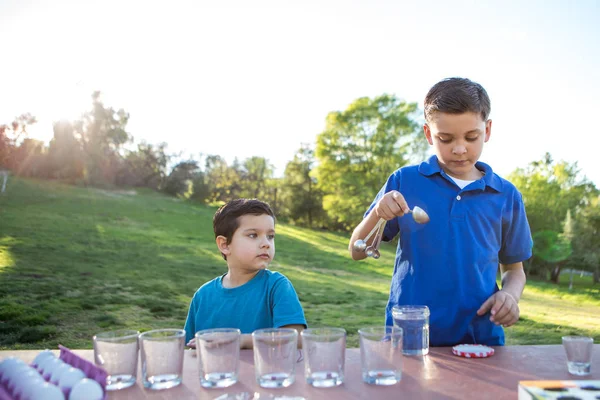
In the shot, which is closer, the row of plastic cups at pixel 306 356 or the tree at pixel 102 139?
the row of plastic cups at pixel 306 356

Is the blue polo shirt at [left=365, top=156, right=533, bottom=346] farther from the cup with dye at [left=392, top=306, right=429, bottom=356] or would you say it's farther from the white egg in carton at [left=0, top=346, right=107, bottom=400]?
the white egg in carton at [left=0, top=346, right=107, bottom=400]

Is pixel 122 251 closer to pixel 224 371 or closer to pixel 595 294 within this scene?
pixel 224 371

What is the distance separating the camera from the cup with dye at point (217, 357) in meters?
1.41

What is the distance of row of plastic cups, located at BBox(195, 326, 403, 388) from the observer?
1.38 m

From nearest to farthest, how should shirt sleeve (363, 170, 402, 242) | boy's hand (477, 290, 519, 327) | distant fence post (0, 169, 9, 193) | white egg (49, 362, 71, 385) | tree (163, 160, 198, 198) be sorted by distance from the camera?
white egg (49, 362, 71, 385) → boy's hand (477, 290, 519, 327) → shirt sleeve (363, 170, 402, 242) → distant fence post (0, 169, 9, 193) → tree (163, 160, 198, 198)

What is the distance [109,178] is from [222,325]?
13106 millimetres

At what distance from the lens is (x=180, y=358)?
57.4 inches

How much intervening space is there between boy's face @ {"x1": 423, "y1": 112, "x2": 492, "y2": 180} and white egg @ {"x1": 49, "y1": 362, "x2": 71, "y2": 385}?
157 centimetres

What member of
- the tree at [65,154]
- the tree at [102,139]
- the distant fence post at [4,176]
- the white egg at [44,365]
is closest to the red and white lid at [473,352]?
the white egg at [44,365]

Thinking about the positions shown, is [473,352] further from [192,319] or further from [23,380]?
[23,380]

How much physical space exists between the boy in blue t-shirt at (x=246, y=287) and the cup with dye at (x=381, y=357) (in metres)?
0.70

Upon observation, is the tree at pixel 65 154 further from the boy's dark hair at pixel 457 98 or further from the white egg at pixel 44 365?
the white egg at pixel 44 365

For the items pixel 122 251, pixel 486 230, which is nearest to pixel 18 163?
pixel 122 251

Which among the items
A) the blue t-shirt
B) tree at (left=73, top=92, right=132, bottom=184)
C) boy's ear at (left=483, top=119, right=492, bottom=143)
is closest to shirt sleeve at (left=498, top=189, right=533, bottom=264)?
boy's ear at (left=483, top=119, right=492, bottom=143)
